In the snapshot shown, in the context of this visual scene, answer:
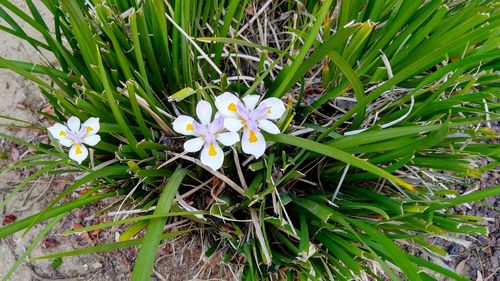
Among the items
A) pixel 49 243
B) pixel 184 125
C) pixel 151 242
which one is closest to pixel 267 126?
pixel 184 125

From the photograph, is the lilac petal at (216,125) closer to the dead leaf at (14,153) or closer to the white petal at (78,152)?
the white petal at (78,152)

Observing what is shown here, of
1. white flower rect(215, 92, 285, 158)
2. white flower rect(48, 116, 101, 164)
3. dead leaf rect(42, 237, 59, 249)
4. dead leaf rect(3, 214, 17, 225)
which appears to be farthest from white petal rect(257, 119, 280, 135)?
dead leaf rect(3, 214, 17, 225)

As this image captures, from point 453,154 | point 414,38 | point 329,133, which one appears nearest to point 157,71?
point 329,133

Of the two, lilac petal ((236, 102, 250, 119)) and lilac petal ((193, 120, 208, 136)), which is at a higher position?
lilac petal ((236, 102, 250, 119))

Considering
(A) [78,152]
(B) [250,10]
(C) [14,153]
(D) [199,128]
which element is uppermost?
(B) [250,10]

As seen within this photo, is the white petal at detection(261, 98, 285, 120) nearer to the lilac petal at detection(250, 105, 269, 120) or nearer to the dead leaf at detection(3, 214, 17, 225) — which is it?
the lilac petal at detection(250, 105, 269, 120)

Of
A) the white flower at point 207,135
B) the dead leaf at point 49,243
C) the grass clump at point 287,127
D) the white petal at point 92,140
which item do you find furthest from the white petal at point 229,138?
the dead leaf at point 49,243

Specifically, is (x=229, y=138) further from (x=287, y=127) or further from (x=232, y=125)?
(x=287, y=127)
